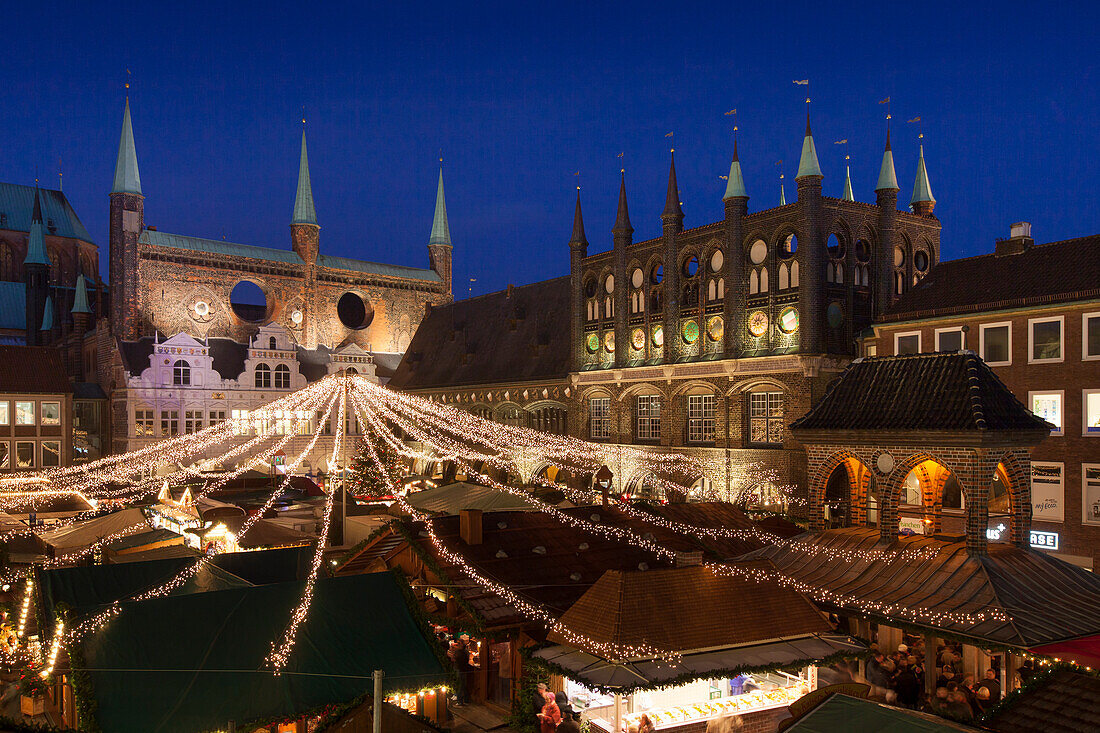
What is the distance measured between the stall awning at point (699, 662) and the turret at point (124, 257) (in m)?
60.1

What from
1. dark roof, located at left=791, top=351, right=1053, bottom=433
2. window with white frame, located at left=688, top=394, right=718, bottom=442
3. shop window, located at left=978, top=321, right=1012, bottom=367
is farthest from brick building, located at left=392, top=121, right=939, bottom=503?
dark roof, located at left=791, top=351, right=1053, bottom=433

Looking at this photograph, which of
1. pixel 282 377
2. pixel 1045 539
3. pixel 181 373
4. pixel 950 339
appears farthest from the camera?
pixel 282 377

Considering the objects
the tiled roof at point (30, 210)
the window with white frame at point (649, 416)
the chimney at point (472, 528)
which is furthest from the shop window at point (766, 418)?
the tiled roof at point (30, 210)

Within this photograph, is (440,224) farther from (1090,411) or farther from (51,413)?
(1090,411)

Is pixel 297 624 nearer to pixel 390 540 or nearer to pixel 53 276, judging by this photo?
pixel 390 540

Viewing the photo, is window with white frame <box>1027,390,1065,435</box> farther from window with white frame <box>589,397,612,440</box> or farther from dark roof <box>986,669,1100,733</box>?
window with white frame <box>589,397,612,440</box>

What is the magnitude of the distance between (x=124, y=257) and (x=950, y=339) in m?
59.0

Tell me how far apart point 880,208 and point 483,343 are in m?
31.6

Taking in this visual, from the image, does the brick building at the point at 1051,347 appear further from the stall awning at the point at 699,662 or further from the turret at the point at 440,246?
the turret at the point at 440,246

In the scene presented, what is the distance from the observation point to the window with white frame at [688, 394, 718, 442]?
1545 inches

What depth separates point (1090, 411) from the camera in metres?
27.0

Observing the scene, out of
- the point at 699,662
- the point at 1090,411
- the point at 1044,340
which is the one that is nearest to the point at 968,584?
the point at 699,662

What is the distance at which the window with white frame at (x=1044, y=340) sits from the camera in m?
27.8

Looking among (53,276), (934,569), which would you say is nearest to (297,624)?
(934,569)
